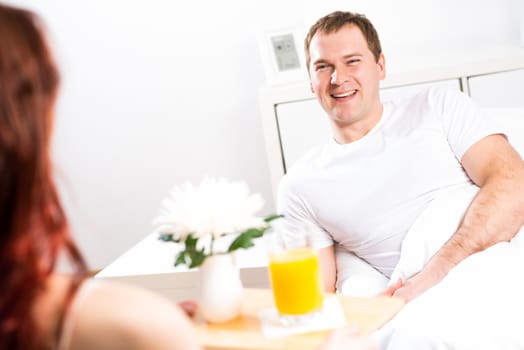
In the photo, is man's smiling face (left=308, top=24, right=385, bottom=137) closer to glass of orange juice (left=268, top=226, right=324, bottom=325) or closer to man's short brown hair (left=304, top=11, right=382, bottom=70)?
man's short brown hair (left=304, top=11, right=382, bottom=70)

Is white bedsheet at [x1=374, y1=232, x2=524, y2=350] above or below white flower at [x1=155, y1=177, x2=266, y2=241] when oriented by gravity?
below

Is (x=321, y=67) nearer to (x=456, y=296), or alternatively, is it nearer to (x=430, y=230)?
(x=430, y=230)

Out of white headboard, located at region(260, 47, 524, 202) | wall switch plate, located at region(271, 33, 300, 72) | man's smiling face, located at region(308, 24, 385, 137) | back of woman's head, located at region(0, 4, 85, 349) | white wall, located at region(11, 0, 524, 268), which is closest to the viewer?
back of woman's head, located at region(0, 4, 85, 349)

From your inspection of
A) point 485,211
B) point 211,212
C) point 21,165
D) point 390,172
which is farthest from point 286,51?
point 21,165

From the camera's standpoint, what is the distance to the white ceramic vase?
1.12 m

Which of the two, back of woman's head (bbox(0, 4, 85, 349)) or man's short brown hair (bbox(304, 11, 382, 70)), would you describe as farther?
man's short brown hair (bbox(304, 11, 382, 70))

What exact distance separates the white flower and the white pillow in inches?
24.9

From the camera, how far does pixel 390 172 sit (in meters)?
1.82

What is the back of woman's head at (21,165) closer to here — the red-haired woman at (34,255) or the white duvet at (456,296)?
the red-haired woman at (34,255)

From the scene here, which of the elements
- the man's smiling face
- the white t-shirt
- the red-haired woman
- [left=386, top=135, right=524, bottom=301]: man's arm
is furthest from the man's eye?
the red-haired woman

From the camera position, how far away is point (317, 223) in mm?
1871

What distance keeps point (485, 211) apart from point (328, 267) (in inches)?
17.8

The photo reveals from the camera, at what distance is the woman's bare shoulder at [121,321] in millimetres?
664

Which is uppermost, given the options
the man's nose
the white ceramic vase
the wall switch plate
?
the wall switch plate
